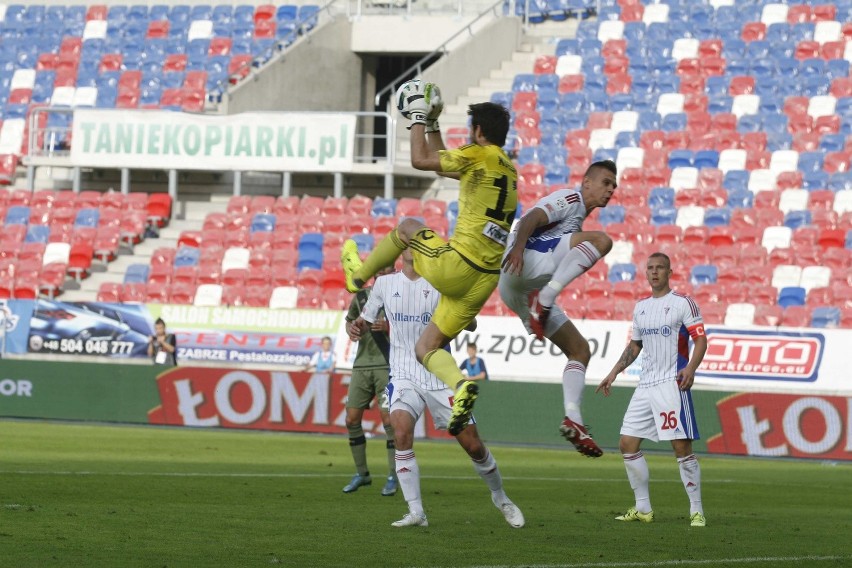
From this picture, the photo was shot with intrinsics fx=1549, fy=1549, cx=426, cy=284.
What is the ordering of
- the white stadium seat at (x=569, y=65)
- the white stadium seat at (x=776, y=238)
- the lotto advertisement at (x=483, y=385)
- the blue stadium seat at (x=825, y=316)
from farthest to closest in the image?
the white stadium seat at (x=569, y=65) < the white stadium seat at (x=776, y=238) < the blue stadium seat at (x=825, y=316) < the lotto advertisement at (x=483, y=385)

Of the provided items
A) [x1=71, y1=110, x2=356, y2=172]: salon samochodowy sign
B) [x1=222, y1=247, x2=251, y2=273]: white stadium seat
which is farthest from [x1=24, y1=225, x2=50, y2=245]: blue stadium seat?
[x1=222, y1=247, x2=251, y2=273]: white stadium seat

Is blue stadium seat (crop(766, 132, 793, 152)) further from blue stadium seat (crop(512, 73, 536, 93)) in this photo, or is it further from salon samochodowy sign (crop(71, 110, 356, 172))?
salon samochodowy sign (crop(71, 110, 356, 172))

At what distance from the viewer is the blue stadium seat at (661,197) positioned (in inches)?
1155

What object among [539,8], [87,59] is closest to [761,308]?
[539,8]

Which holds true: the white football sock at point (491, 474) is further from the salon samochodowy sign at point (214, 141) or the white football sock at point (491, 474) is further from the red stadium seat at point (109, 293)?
the salon samochodowy sign at point (214, 141)

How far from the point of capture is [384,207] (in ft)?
100

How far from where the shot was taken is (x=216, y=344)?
28.6m

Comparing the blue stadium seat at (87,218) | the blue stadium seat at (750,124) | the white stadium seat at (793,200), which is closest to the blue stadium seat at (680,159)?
the blue stadium seat at (750,124)

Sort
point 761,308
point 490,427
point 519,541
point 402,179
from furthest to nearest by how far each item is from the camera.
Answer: point 402,179 → point 761,308 → point 490,427 → point 519,541

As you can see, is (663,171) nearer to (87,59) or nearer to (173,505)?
(87,59)

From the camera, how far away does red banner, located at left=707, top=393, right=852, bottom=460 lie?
870 inches

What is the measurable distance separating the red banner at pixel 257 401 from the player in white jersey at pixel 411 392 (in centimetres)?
1106

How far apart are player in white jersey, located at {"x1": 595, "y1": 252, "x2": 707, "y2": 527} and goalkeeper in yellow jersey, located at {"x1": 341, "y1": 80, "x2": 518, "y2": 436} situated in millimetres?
2633

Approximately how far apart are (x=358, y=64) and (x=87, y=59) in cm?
650
